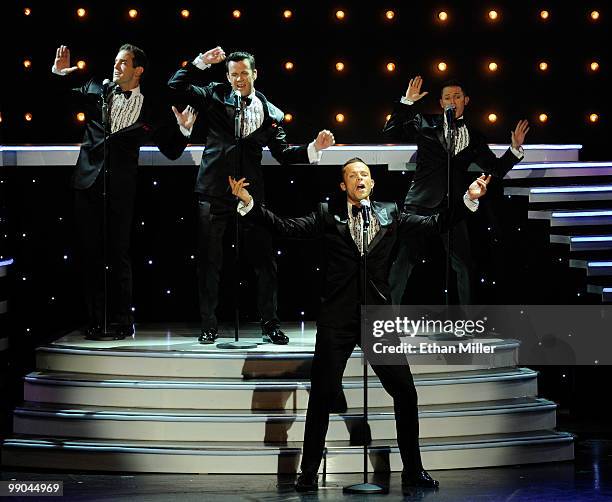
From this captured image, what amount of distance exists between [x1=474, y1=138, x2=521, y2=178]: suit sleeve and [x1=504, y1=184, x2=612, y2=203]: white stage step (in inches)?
22.1

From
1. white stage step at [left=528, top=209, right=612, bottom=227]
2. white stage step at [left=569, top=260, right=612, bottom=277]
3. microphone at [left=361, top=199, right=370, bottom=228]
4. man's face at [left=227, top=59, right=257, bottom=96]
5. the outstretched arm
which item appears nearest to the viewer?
microphone at [left=361, top=199, right=370, bottom=228]

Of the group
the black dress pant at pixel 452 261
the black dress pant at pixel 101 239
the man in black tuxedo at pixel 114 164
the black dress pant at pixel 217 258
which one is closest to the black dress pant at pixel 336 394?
the black dress pant at pixel 217 258

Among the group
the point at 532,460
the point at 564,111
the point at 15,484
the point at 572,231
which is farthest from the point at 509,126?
the point at 15,484

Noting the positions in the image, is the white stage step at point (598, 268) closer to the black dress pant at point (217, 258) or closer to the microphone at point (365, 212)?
the black dress pant at point (217, 258)

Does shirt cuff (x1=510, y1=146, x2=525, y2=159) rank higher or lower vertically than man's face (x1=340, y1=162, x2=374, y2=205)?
higher

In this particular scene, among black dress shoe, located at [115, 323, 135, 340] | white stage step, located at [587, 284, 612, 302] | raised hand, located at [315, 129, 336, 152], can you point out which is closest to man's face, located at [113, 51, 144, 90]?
raised hand, located at [315, 129, 336, 152]

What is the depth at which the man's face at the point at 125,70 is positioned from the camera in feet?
26.3

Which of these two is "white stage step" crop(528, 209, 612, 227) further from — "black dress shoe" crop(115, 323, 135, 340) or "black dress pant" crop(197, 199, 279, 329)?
"black dress shoe" crop(115, 323, 135, 340)

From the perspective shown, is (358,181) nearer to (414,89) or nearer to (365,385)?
A: (365,385)

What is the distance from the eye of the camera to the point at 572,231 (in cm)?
888

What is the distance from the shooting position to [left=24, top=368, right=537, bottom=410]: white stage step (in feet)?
23.2

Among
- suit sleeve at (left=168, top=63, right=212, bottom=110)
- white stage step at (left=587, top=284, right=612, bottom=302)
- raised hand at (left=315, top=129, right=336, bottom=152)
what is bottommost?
white stage step at (left=587, top=284, right=612, bottom=302)

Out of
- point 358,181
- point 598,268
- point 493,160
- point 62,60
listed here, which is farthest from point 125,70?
point 598,268

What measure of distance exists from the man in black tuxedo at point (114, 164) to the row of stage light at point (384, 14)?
116 cm
